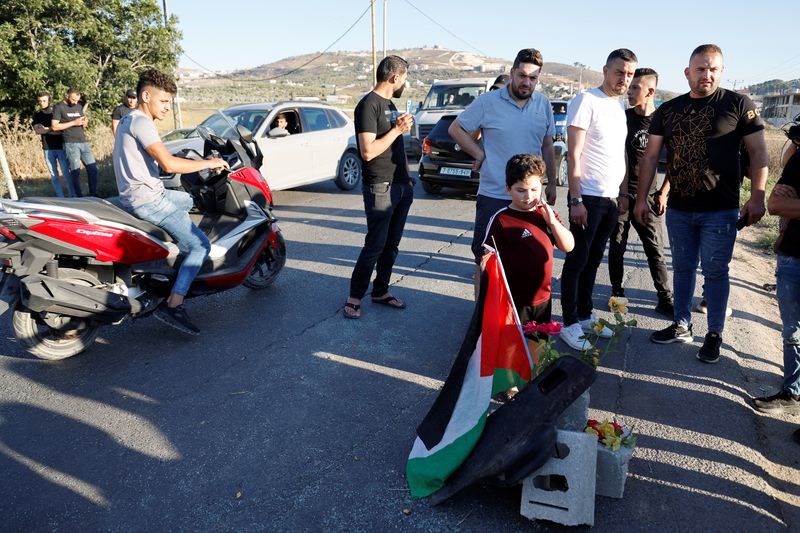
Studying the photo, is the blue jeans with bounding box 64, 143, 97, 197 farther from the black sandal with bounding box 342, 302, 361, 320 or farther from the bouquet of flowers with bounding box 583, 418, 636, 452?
the bouquet of flowers with bounding box 583, 418, 636, 452

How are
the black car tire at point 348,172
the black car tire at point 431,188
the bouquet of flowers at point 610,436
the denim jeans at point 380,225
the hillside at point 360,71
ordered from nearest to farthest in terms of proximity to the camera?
the bouquet of flowers at point 610,436
the denim jeans at point 380,225
the black car tire at point 431,188
the black car tire at point 348,172
the hillside at point 360,71

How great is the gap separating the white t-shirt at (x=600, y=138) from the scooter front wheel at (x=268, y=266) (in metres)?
2.99

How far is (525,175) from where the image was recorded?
3.12 meters

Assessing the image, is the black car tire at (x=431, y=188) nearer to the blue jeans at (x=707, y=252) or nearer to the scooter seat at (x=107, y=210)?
the blue jeans at (x=707, y=252)

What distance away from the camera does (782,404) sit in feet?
11.4

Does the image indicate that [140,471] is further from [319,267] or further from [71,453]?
[319,267]

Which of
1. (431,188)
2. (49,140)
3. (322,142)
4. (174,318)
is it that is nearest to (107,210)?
(174,318)

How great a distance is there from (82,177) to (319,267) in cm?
803

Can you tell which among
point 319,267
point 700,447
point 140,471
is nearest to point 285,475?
point 140,471

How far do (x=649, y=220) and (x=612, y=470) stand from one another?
117 inches

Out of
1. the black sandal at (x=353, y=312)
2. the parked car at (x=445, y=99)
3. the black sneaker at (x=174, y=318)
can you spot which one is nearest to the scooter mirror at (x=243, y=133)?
the black sneaker at (x=174, y=318)

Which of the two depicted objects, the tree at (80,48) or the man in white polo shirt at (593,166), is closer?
the man in white polo shirt at (593,166)

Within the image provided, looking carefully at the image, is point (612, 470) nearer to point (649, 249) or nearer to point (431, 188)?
point (649, 249)

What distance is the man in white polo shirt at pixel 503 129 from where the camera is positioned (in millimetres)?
3970
